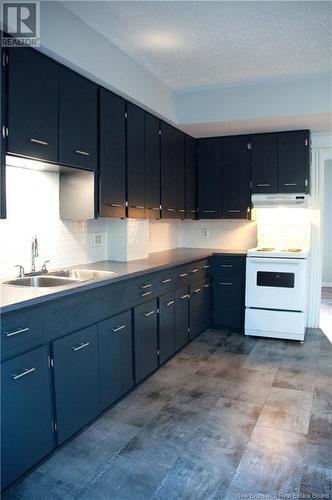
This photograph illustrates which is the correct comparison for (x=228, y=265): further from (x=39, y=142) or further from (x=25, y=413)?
(x=25, y=413)

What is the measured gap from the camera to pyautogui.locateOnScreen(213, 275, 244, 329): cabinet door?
180 inches

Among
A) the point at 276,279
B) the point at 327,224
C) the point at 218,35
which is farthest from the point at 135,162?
the point at 327,224

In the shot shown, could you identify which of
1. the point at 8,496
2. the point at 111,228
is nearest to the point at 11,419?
the point at 8,496

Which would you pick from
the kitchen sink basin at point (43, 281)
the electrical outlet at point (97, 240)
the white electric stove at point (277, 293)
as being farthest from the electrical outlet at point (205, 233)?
the kitchen sink basin at point (43, 281)

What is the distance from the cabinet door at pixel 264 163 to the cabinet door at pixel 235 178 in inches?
3.7

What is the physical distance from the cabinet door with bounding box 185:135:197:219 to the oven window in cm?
109

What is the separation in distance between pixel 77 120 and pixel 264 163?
2552 mm

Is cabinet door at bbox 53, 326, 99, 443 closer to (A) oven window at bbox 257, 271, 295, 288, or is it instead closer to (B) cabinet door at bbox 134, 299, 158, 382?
(B) cabinet door at bbox 134, 299, 158, 382

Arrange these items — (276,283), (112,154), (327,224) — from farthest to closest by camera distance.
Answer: (327,224) → (276,283) → (112,154)

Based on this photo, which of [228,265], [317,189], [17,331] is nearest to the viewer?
[17,331]

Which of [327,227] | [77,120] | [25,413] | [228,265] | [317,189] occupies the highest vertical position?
[77,120]

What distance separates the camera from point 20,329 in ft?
6.28

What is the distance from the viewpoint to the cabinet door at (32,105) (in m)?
2.16

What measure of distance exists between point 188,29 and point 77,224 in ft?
5.46
